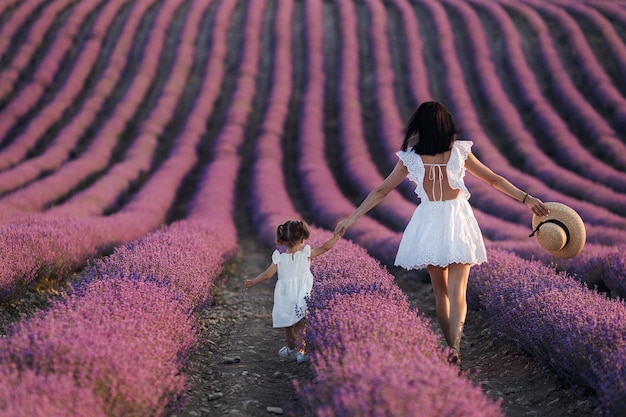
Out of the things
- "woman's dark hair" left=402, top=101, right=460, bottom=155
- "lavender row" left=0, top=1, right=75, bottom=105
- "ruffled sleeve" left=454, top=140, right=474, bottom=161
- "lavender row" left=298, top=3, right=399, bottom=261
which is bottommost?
"lavender row" left=298, top=3, right=399, bottom=261

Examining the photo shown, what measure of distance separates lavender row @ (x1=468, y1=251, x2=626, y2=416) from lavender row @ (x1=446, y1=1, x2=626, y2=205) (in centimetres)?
691

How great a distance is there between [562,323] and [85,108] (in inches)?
619

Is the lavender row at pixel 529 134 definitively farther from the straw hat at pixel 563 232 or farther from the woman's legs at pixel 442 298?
the woman's legs at pixel 442 298

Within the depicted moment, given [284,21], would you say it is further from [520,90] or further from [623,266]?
[623,266]

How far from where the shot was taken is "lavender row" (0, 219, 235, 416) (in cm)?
247

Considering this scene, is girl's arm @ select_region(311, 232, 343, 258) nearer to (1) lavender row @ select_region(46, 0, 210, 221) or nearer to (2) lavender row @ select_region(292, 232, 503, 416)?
(2) lavender row @ select_region(292, 232, 503, 416)

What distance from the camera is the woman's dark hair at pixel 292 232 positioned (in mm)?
4309

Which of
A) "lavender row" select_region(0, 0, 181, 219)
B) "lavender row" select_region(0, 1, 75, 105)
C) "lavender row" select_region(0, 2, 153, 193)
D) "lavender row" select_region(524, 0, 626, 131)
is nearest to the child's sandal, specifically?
"lavender row" select_region(0, 0, 181, 219)

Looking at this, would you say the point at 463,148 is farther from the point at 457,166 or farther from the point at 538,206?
the point at 538,206

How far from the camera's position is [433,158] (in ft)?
13.4

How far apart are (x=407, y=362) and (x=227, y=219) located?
807 centimetres

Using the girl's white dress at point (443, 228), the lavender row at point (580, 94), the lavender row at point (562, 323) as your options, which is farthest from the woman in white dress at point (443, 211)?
the lavender row at point (580, 94)

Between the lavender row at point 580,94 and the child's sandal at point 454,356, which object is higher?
the lavender row at point 580,94

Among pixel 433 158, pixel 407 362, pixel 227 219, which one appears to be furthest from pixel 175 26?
pixel 407 362
